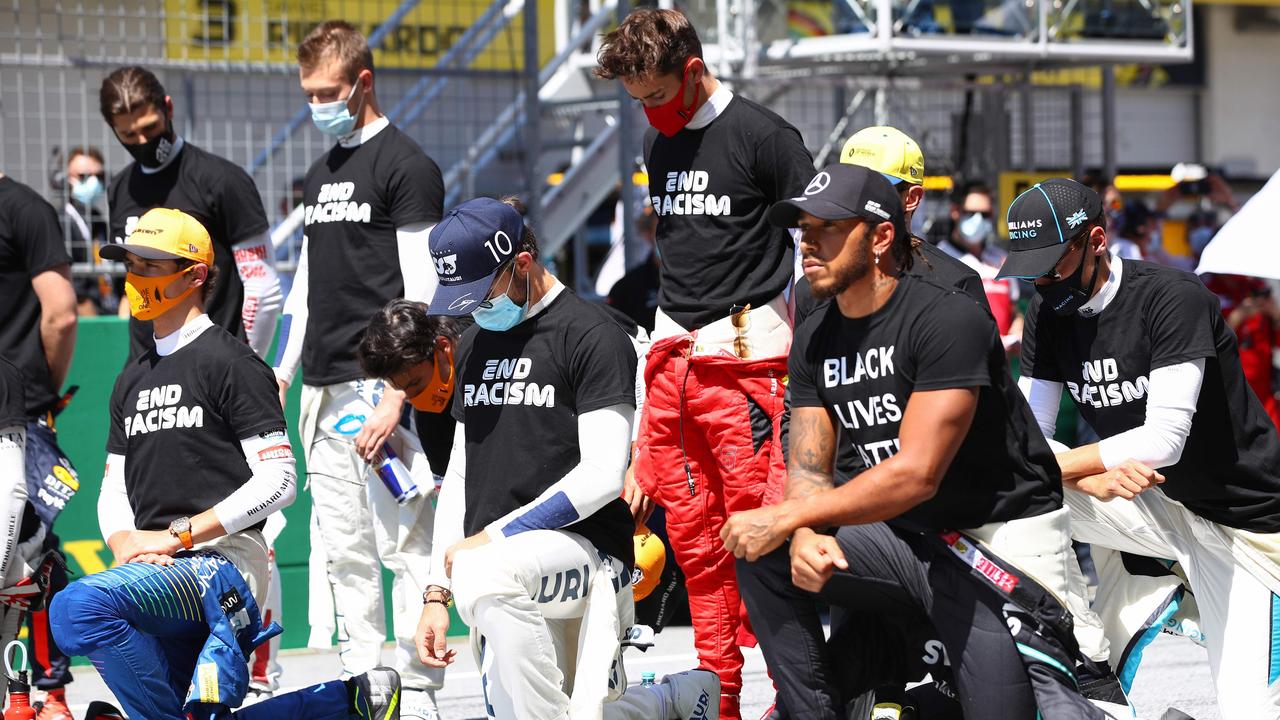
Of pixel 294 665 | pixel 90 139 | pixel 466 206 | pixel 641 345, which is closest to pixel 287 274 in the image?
pixel 90 139

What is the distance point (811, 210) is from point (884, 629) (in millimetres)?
1226

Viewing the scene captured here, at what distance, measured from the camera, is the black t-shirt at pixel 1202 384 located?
4.77m

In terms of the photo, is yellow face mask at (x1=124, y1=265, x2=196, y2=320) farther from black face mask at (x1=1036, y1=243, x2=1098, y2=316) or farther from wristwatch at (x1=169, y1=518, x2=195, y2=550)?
black face mask at (x1=1036, y1=243, x2=1098, y2=316)

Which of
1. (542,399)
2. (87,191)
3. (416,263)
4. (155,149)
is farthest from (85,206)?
(542,399)

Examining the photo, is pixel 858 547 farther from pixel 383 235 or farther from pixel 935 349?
pixel 383 235

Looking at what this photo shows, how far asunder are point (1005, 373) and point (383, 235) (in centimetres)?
283

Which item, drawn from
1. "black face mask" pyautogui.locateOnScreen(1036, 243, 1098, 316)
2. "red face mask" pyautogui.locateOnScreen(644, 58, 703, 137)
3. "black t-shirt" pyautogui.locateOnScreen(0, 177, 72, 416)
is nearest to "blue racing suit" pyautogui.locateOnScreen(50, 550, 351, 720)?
"black t-shirt" pyautogui.locateOnScreen(0, 177, 72, 416)

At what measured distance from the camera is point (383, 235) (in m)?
6.18

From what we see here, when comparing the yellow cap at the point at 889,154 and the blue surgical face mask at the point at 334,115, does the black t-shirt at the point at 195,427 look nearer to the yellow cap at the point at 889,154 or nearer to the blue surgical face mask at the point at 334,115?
the blue surgical face mask at the point at 334,115

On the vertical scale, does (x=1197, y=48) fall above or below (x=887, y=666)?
above

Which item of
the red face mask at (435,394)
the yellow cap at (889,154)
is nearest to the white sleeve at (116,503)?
the red face mask at (435,394)

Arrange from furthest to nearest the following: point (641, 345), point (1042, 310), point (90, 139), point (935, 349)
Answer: point (90, 139)
point (641, 345)
point (1042, 310)
point (935, 349)

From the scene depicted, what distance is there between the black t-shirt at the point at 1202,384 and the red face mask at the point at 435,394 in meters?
2.11

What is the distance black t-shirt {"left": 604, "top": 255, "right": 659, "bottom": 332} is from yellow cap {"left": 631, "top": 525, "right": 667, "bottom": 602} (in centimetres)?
254
